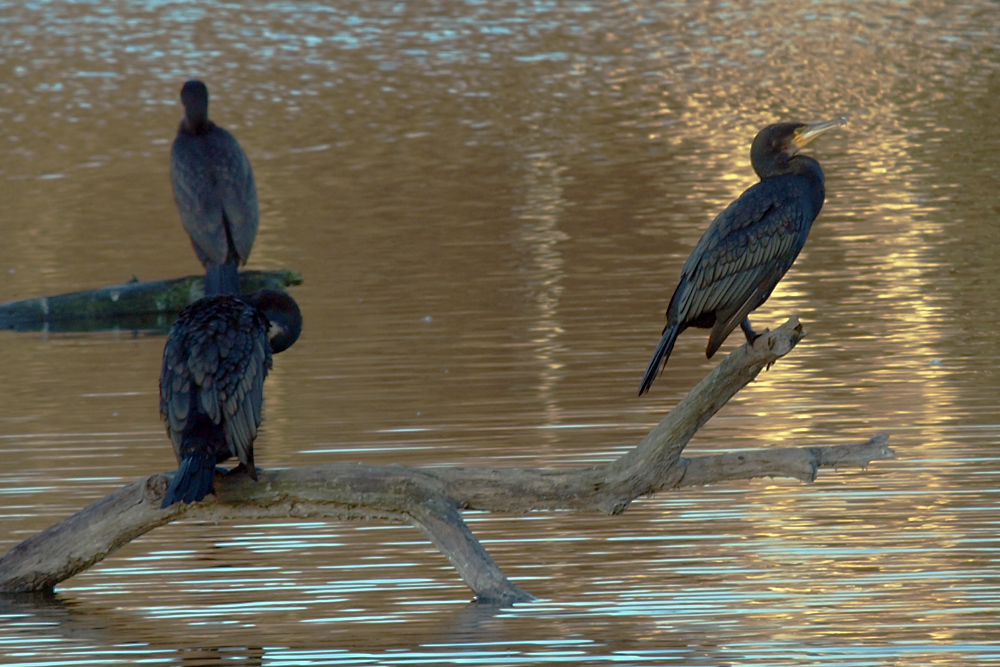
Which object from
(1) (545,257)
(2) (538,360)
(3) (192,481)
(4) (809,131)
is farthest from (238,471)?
(1) (545,257)

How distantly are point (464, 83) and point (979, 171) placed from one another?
956cm

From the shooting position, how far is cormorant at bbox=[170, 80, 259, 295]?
9703 millimetres

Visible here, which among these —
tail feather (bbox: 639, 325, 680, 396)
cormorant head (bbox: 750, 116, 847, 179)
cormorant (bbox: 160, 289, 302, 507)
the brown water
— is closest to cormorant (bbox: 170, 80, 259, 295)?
the brown water

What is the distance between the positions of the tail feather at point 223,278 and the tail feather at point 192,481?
13.1ft

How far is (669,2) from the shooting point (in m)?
32.5

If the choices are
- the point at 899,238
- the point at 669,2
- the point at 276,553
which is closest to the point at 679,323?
the point at 276,553

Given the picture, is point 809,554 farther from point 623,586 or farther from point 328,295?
point 328,295

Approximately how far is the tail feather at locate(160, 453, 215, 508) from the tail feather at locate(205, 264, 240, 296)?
400 cm

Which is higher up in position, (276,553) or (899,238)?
(276,553)

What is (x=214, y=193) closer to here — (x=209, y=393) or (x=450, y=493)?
(x=209, y=393)

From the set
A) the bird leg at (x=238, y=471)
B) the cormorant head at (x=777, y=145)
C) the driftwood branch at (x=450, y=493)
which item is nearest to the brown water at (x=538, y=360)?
the driftwood branch at (x=450, y=493)

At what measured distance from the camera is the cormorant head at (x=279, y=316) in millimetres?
6551

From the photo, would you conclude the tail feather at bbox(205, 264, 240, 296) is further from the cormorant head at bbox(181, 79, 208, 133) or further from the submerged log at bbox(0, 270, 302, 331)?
the submerged log at bbox(0, 270, 302, 331)

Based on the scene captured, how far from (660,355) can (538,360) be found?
141 inches
